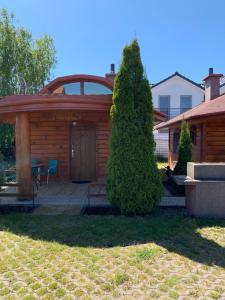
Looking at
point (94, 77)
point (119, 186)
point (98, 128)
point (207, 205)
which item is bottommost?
point (207, 205)

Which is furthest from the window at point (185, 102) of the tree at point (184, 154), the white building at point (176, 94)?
the tree at point (184, 154)

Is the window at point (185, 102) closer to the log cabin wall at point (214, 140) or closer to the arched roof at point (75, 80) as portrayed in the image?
the log cabin wall at point (214, 140)

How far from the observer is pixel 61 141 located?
940 centimetres

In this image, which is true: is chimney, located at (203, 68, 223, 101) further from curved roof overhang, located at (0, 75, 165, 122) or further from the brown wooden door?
curved roof overhang, located at (0, 75, 165, 122)

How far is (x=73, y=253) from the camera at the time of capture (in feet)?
11.7

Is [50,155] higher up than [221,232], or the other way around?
[50,155]

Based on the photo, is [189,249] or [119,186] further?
[119,186]

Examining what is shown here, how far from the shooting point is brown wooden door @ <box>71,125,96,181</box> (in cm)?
926

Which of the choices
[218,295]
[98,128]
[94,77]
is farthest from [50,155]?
[218,295]

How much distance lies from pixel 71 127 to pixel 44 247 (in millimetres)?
6029

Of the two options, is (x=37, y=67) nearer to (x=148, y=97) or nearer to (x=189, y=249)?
(x=148, y=97)

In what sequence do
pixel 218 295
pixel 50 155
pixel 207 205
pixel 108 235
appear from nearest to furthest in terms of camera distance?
pixel 218 295
pixel 108 235
pixel 207 205
pixel 50 155

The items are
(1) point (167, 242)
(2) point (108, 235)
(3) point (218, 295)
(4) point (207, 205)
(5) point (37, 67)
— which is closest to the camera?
(3) point (218, 295)

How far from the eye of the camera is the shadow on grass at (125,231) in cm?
374
